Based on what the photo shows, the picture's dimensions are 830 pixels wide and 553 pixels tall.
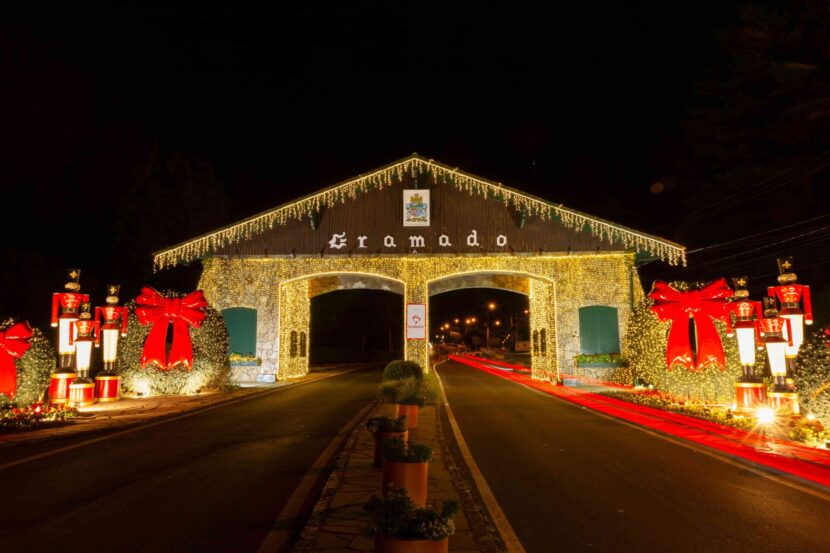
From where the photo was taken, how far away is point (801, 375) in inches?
407

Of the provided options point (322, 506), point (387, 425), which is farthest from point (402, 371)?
point (322, 506)

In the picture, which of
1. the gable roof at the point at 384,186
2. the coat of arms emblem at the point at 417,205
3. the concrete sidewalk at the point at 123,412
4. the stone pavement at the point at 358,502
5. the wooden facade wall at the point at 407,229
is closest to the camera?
the stone pavement at the point at 358,502

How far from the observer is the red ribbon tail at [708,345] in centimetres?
1452

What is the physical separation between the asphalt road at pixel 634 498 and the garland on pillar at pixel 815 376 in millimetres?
2533

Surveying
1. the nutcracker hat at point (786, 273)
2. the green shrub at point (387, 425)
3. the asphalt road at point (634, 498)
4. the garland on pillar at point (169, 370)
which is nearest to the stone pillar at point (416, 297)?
the garland on pillar at point (169, 370)

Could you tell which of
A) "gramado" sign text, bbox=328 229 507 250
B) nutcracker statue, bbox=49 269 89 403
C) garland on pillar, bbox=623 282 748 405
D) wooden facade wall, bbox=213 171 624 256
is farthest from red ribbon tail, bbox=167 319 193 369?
garland on pillar, bbox=623 282 748 405

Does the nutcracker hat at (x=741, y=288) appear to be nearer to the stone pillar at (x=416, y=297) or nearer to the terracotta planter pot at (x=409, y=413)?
the terracotta planter pot at (x=409, y=413)

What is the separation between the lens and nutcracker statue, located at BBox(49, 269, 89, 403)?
47.9 ft

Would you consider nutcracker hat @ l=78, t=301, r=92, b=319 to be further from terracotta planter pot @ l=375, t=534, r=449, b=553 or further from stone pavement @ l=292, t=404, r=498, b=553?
terracotta planter pot @ l=375, t=534, r=449, b=553

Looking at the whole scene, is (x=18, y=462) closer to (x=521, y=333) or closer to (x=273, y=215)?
(x=273, y=215)

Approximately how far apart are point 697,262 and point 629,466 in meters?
27.7

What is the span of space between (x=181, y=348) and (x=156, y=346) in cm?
73

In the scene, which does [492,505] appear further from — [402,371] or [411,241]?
[411,241]

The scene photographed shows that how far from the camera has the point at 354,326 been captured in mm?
61812
